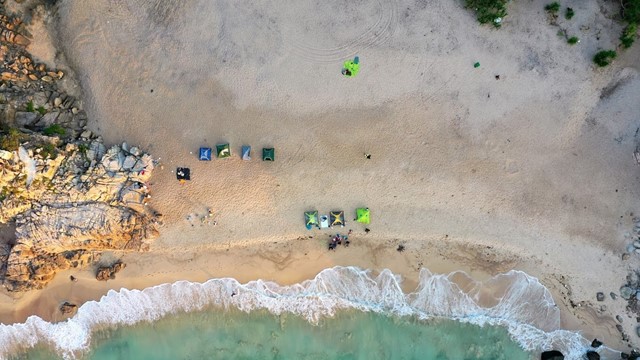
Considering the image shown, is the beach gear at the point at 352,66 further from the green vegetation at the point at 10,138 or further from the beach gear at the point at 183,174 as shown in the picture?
the green vegetation at the point at 10,138

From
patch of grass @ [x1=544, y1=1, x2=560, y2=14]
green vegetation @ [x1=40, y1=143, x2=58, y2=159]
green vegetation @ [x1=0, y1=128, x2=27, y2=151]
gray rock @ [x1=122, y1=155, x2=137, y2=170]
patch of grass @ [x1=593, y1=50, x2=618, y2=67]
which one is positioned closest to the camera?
green vegetation @ [x1=0, y1=128, x2=27, y2=151]

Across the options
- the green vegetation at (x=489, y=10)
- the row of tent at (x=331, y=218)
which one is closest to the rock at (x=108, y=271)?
the row of tent at (x=331, y=218)

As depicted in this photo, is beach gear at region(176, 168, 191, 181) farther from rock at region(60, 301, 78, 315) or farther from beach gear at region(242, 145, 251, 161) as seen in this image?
rock at region(60, 301, 78, 315)

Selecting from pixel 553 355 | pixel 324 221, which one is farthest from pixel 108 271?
pixel 553 355

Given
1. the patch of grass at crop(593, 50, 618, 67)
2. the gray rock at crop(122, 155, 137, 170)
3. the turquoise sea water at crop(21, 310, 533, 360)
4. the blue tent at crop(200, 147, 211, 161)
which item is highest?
the patch of grass at crop(593, 50, 618, 67)

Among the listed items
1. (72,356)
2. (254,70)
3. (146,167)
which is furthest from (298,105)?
(72,356)

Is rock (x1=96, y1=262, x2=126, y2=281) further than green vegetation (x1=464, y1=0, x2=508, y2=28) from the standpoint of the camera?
Yes

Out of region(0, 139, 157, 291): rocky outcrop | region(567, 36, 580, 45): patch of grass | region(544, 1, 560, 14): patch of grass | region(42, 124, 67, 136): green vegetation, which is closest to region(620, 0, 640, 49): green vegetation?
region(567, 36, 580, 45): patch of grass
